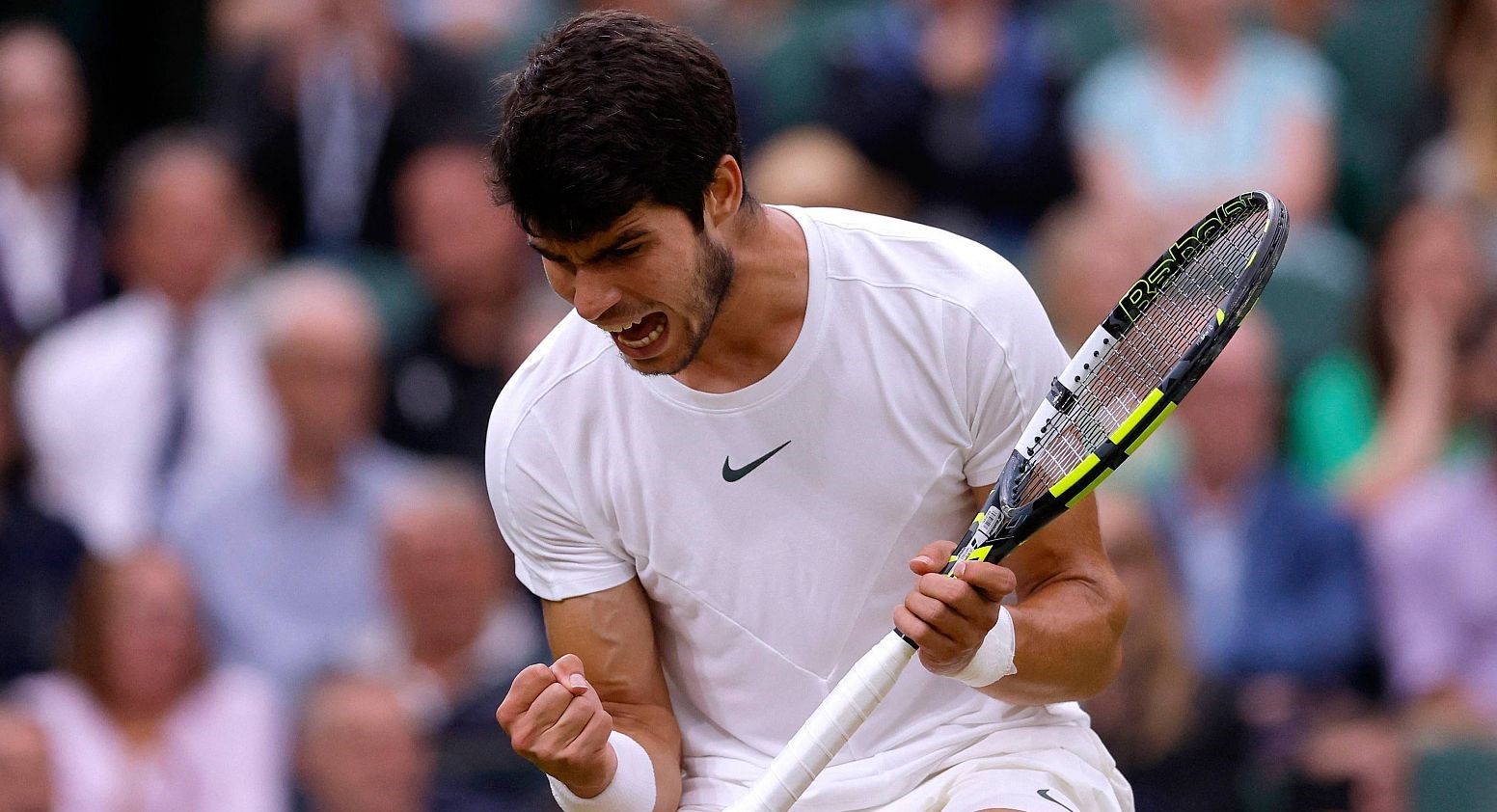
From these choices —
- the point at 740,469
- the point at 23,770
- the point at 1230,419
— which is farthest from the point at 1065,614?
the point at 23,770

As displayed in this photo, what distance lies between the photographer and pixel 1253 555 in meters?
6.14

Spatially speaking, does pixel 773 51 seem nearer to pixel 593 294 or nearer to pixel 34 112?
pixel 34 112

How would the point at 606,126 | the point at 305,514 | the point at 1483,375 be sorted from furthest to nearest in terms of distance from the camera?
the point at 305,514 < the point at 1483,375 < the point at 606,126

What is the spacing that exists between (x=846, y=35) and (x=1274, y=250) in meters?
4.28

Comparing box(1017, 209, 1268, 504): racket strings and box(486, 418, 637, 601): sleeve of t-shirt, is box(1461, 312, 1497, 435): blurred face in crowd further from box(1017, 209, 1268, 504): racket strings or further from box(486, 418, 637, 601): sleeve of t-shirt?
box(486, 418, 637, 601): sleeve of t-shirt

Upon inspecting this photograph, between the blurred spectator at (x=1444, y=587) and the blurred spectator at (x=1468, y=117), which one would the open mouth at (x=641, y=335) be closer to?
the blurred spectator at (x=1444, y=587)

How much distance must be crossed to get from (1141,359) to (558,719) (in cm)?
113

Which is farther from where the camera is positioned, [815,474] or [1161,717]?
[1161,717]

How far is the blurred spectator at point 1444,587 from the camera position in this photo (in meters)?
6.06

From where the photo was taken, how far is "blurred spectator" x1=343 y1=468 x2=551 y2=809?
20.5 ft

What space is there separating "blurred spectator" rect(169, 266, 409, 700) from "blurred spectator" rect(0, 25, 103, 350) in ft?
3.39

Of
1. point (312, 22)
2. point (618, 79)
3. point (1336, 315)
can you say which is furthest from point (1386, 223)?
point (618, 79)

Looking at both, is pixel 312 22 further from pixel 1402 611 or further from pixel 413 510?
pixel 1402 611

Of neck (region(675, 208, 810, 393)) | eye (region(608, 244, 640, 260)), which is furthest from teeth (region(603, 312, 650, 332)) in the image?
neck (region(675, 208, 810, 393))
